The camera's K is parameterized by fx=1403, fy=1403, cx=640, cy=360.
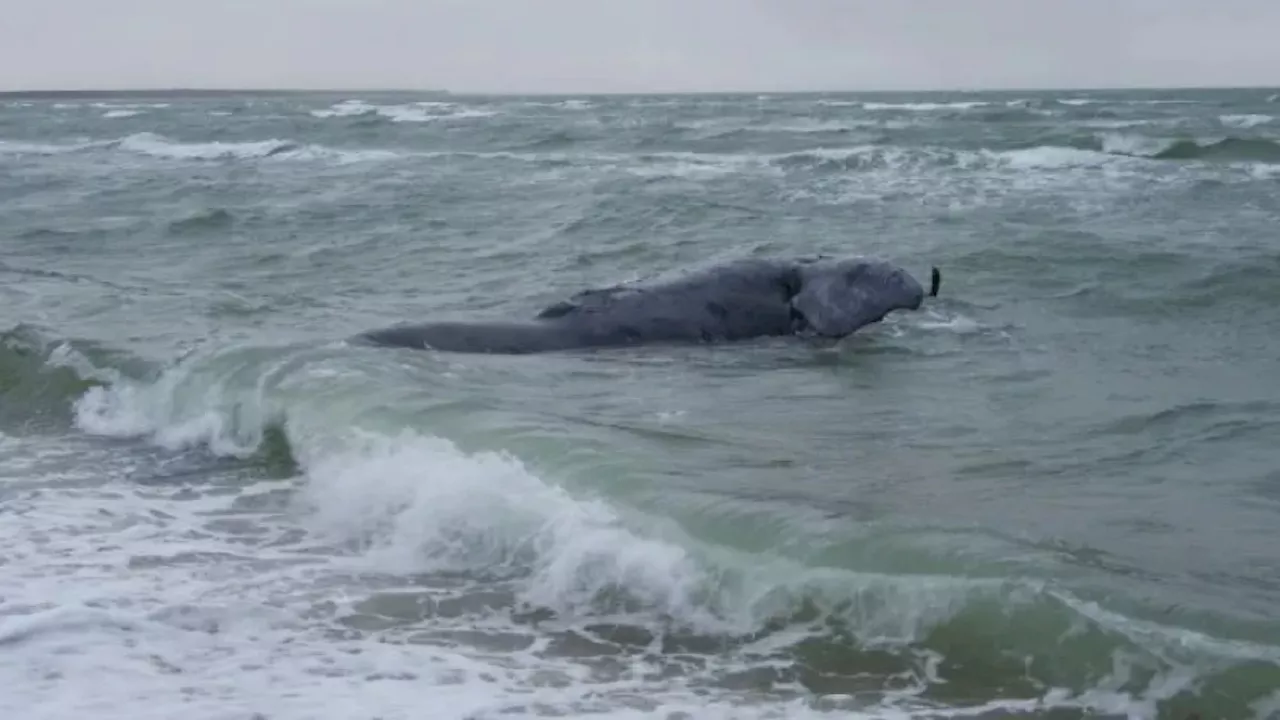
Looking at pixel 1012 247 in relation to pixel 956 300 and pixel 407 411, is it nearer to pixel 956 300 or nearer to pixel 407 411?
pixel 956 300

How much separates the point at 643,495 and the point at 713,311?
3.60 meters

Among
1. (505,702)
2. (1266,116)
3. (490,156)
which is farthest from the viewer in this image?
A: (1266,116)

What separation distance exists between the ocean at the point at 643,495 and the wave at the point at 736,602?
17 mm

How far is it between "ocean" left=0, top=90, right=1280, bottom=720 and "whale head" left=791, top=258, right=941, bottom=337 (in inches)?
8.9

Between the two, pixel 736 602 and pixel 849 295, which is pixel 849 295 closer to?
pixel 849 295

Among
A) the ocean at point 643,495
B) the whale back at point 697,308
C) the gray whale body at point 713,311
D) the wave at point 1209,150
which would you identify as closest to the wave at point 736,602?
the ocean at point 643,495

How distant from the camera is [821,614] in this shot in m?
4.95

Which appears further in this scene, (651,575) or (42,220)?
(42,220)

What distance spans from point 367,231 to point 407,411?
10.6 meters

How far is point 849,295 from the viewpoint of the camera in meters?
9.44

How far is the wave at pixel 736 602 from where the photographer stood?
4.36 m

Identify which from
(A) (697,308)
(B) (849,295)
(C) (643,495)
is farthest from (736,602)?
(B) (849,295)

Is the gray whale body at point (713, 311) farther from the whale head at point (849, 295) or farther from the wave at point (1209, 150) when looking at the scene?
the wave at point (1209, 150)

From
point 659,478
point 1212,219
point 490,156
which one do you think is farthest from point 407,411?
point 490,156
